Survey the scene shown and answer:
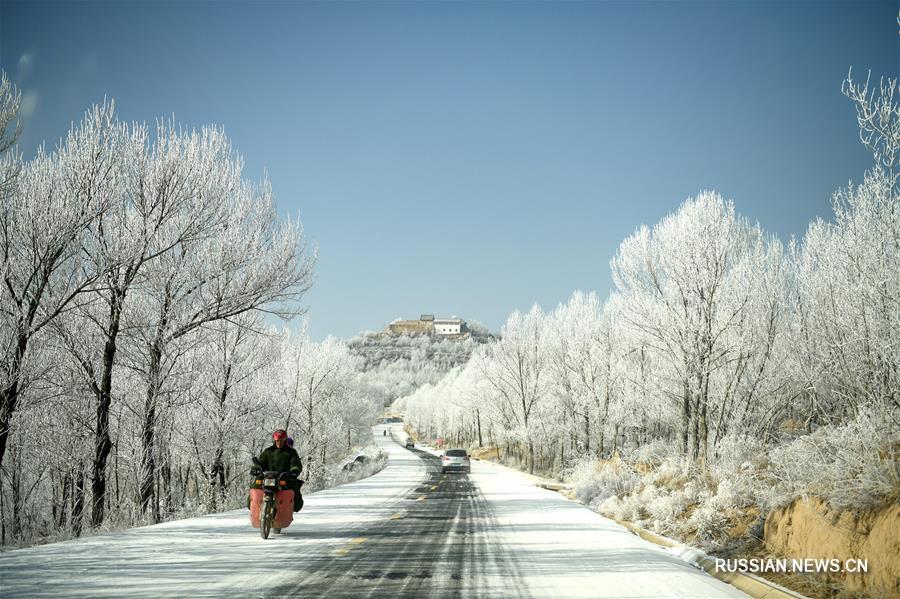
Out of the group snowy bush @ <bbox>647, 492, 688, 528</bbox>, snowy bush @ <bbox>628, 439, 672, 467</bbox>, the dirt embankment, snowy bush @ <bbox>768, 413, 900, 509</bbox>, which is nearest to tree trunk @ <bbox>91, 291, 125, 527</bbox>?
snowy bush @ <bbox>647, 492, 688, 528</bbox>

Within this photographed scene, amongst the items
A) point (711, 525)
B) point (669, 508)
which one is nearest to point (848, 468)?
point (711, 525)

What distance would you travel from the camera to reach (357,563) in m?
7.24

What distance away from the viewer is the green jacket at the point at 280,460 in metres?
9.81

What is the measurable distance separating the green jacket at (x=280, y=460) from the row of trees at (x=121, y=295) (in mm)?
5498

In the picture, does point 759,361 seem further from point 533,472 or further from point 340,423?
point 340,423

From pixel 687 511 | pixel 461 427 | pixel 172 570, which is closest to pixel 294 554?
pixel 172 570

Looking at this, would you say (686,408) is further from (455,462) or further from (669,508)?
(455,462)

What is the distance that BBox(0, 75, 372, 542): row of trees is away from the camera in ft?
38.0

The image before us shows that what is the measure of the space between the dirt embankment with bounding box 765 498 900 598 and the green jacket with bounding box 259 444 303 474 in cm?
777

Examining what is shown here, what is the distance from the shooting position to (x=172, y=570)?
652 cm

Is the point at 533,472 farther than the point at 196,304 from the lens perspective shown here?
Yes

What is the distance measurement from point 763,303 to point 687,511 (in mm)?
11709

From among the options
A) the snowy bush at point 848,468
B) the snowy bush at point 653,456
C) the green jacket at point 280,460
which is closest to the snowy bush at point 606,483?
the snowy bush at point 653,456

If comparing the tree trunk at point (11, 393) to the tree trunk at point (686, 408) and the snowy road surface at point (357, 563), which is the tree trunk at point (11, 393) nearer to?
the snowy road surface at point (357, 563)
